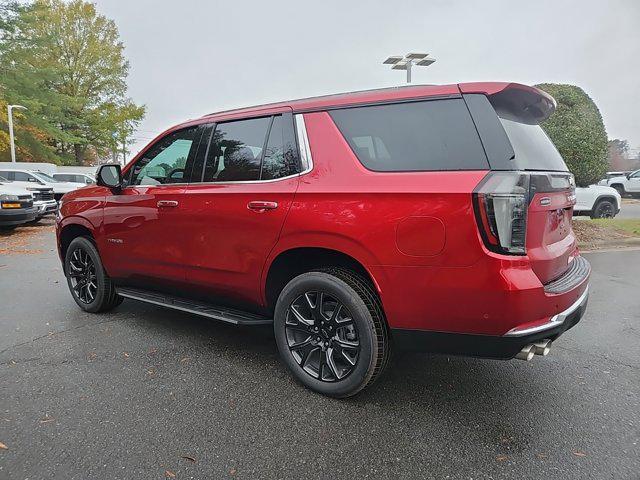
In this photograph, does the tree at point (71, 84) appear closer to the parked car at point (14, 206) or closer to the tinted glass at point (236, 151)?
the parked car at point (14, 206)

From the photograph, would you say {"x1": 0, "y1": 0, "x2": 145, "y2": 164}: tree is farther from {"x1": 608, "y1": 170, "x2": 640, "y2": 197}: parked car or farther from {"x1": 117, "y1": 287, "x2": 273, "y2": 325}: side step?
{"x1": 608, "y1": 170, "x2": 640, "y2": 197}: parked car

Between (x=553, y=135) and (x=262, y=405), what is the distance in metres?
7.78

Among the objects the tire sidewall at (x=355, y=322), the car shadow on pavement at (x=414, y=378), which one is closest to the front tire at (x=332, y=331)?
the tire sidewall at (x=355, y=322)

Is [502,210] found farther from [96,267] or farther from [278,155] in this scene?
[96,267]

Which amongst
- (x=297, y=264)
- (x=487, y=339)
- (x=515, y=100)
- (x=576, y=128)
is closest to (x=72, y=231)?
(x=297, y=264)

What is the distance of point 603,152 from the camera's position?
837cm

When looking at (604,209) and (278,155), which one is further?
(604,209)

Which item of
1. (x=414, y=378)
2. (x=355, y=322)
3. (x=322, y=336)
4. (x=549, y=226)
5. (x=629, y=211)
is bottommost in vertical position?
(x=629, y=211)

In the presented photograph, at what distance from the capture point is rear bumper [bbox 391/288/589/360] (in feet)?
7.14

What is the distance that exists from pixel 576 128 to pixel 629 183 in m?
20.2

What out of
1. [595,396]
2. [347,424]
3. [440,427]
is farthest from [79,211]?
[595,396]

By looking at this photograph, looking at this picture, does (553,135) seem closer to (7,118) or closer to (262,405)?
(262,405)

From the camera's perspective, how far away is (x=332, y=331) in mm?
2697

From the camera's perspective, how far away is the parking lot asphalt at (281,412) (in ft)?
6.87
